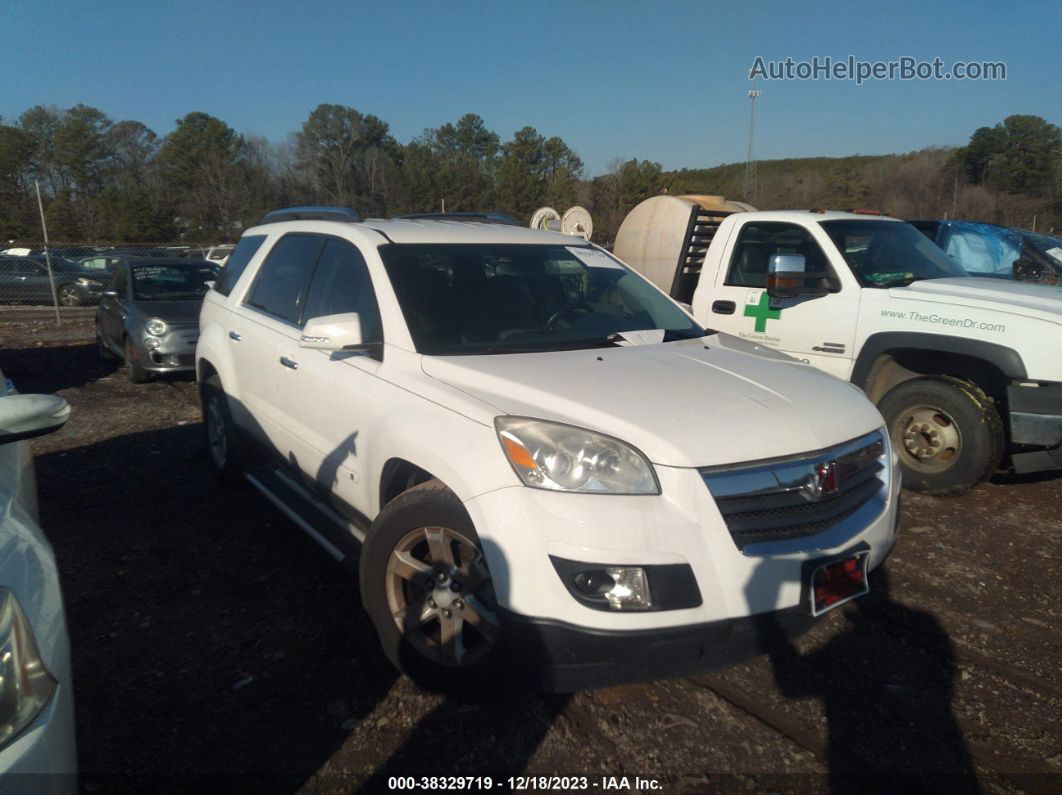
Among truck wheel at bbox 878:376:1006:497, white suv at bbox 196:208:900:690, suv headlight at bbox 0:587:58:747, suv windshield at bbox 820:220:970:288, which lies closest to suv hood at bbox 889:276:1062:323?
suv windshield at bbox 820:220:970:288

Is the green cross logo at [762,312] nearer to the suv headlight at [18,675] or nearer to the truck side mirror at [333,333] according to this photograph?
the truck side mirror at [333,333]

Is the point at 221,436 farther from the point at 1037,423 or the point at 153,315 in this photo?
the point at 1037,423

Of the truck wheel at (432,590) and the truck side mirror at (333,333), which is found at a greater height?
the truck side mirror at (333,333)

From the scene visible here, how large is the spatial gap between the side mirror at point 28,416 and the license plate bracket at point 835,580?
7.76 ft

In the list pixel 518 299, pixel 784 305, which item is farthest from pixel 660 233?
pixel 518 299

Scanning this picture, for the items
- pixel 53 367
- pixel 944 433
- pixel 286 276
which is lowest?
pixel 53 367

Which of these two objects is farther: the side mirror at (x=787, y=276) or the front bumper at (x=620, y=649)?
the side mirror at (x=787, y=276)

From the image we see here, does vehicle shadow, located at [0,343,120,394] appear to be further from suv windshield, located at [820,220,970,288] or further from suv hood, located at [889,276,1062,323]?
suv hood, located at [889,276,1062,323]

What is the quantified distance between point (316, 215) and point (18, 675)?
358 cm

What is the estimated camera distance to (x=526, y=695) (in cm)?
291

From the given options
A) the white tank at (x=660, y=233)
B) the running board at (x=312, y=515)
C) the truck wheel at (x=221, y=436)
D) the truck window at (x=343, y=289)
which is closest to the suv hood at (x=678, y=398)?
the truck window at (x=343, y=289)

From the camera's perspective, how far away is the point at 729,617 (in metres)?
2.37

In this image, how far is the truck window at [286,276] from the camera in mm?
4238

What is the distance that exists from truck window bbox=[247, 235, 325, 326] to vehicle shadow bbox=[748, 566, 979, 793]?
3.02m
